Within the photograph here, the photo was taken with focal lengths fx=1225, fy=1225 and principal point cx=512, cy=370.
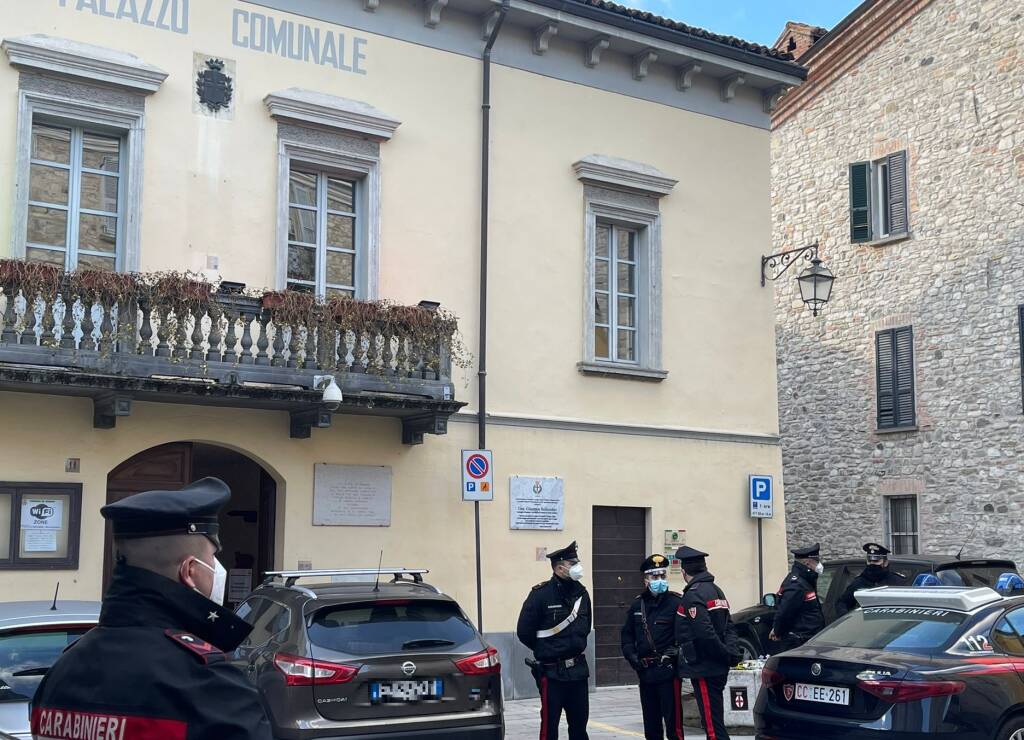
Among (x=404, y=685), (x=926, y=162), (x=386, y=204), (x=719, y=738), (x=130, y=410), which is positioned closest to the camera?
(x=404, y=685)

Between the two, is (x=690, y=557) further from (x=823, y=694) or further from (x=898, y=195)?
(x=898, y=195)

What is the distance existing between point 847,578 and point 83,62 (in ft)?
36.1

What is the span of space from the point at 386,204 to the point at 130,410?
13.6 feet

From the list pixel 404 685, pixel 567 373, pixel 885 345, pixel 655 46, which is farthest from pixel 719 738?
pixel 885 345

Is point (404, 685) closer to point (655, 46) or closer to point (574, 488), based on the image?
point (574, 488)

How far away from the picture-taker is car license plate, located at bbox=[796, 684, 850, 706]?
855cm

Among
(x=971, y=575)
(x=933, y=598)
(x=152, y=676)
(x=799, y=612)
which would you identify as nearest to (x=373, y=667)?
(x=933, y=598)

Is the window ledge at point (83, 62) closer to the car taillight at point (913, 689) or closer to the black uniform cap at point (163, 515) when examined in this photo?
the car taillight at point (913, 689)

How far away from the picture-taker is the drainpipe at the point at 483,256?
48.9ft

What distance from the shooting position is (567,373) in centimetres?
1614

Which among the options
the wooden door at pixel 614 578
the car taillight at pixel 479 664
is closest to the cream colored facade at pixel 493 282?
the wooden door at pixel 614 578

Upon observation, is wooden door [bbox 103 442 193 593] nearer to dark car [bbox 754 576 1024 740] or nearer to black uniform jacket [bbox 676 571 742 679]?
black uniform jacket [bbox 676 571 742 679]

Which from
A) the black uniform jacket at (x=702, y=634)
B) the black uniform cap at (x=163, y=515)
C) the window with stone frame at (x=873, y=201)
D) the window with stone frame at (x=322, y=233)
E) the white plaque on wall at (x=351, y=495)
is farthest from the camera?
the window with stone frame at (x=873, y=201)

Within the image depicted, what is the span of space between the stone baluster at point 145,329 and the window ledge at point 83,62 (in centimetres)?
264
